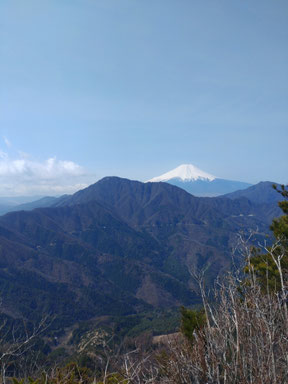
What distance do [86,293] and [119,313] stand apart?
25836 millimetres

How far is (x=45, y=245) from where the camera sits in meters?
197

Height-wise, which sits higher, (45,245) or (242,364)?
(242,364)

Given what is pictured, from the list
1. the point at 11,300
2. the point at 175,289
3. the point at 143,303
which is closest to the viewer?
A: the point at 11,300

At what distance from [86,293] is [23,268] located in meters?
39.0

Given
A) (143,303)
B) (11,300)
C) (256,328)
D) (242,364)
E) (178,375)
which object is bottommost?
(143,303)

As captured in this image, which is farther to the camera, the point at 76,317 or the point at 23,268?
the point at 23,268

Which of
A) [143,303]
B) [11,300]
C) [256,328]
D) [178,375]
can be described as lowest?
[143,303]

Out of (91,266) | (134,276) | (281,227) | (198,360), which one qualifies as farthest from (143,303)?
(198,360)

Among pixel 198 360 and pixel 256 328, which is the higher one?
pixel 256 328

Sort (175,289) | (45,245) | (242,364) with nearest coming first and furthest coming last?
(242,364) < (175,289) < (45,245)

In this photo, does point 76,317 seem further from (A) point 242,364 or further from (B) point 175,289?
(A) point 242,364

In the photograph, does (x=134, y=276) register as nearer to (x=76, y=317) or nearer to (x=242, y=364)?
(x=76, y=317)

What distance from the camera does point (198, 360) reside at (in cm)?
566

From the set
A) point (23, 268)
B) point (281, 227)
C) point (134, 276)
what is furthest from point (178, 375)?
point (134, 276)
